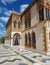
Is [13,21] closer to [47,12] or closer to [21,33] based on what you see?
[21,33]

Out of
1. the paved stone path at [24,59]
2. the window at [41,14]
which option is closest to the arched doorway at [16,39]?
the window at [41,14]

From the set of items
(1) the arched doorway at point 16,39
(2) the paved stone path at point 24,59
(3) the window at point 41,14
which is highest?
(3) the window at point 41,14

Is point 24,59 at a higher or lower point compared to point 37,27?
lower

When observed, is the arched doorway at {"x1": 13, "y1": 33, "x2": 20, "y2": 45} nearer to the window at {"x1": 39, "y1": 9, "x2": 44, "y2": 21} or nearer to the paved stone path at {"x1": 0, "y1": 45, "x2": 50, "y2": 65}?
the window at {"x1": 39, "y1": 9, "x2": 44, "y2": 21}

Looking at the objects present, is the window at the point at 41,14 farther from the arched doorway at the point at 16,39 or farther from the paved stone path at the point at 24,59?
the arched doorway at the point at 16,39

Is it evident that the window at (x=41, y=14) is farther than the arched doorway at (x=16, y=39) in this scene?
No

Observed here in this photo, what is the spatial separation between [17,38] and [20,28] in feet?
7.35

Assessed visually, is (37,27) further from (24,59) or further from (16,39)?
(16,39)

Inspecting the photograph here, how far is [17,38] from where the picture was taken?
23.8 m

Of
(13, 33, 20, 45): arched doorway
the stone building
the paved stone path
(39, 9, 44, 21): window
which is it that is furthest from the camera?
(13, 33, 20, 45): arched doorway

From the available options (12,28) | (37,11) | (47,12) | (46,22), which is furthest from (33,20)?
(12,28)

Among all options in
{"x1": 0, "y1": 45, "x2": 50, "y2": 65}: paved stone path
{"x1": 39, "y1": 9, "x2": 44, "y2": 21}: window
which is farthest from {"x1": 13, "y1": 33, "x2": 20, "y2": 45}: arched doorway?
{"x1": 0, "y1": 45, "x2": 50, "y2": 65}: paved stone path

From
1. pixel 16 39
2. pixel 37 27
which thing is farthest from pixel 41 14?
pixel 16 39

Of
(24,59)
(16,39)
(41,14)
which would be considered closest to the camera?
(24,59)
